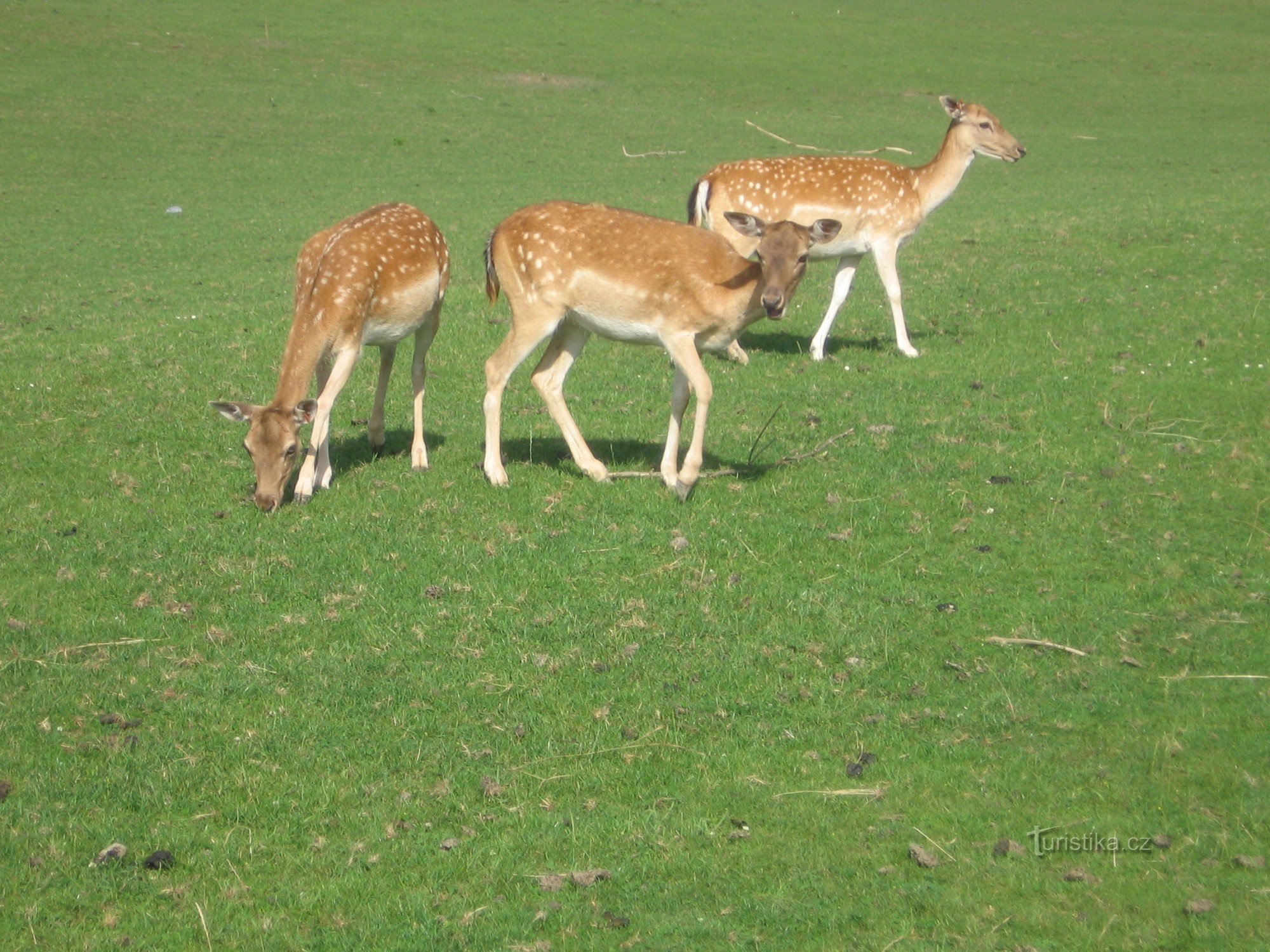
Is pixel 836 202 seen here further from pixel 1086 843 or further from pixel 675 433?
pixel 1086 843

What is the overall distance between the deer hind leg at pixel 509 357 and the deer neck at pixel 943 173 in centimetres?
613

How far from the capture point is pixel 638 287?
9195mm

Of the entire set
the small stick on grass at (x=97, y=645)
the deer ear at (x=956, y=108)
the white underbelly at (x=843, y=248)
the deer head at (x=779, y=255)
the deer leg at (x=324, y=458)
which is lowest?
the small stick on grass at (x=97, y=645)

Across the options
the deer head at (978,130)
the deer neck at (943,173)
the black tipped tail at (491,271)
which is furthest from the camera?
the deer head at (978,130)

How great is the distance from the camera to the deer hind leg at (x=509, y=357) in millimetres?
9422

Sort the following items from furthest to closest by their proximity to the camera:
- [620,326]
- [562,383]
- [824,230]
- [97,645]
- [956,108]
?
[956,108]
[562,383]
[824,230]
[620,326]
[97,645]

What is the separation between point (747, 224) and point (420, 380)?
2.83 m

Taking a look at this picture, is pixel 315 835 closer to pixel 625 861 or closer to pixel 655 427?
pixel 625 861

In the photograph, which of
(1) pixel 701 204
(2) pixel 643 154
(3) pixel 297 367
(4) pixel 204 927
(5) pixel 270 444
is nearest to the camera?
(4) pixel 204 927

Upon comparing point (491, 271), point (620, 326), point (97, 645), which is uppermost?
point (491, 271)

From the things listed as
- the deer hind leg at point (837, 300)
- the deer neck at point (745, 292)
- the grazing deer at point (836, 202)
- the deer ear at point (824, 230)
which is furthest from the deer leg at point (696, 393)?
the grazing deer at point (836, 202)

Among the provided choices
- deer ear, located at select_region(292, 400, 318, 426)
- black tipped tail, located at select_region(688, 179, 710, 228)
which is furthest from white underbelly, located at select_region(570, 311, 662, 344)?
black tipped tail, located at select_region(688, 179, 710, 228)

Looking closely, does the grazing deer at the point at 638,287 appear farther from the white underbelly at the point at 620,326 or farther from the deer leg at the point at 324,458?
the deer leg at the point at 324,458

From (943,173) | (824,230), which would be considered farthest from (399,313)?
(943,173)
